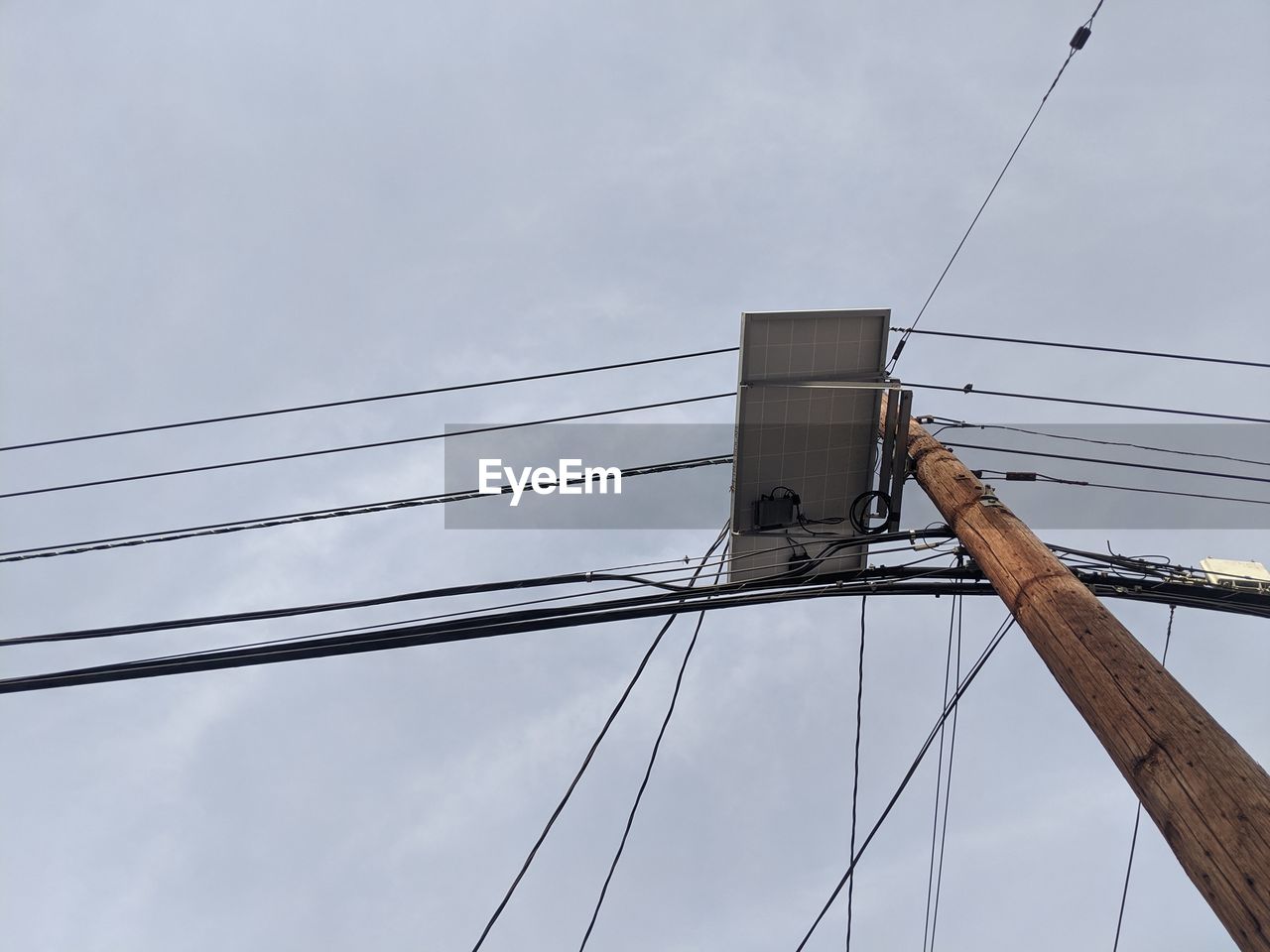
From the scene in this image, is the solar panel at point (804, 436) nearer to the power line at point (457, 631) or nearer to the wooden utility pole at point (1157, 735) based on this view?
the power line at point (457, 631)

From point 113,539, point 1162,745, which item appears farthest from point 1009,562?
point 113,539

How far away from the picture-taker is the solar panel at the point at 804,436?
6293 mm

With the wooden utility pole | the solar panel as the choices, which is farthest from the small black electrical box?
the wooden utility pole

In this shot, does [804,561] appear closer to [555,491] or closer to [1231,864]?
[555,491]

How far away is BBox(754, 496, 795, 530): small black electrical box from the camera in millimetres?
6680

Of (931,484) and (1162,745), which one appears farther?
(931,484)

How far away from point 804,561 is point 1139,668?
11.1ft

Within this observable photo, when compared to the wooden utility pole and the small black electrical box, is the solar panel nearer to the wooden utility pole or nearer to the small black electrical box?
the small black electrical box

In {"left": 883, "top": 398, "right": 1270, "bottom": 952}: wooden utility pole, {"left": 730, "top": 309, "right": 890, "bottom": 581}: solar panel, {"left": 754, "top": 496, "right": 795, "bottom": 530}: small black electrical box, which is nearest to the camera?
{"left": 883, "top": 398, "right": 1270, "bottom": 952}: wooden utility pole

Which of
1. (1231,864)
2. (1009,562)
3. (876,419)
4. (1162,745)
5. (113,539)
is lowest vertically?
(1231,864)

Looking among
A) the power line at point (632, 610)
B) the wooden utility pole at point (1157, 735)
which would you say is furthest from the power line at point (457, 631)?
the wooden utility pole at point (1157, 735)

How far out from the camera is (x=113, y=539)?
6363mm

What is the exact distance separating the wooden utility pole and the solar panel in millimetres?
2167

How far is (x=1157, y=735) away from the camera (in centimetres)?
304
